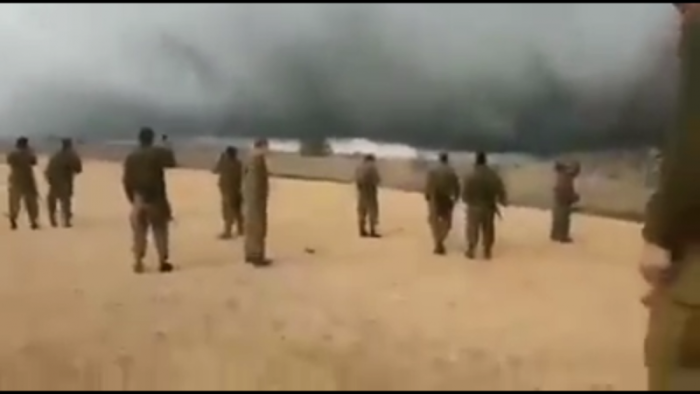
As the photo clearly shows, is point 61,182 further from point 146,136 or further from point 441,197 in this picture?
point 441,197

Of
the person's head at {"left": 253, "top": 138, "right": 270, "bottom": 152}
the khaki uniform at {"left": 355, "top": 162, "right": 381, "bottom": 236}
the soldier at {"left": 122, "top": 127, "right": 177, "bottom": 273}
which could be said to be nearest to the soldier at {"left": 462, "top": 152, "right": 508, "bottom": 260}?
the khaki uniform at {"left": 355, "top": 162, "right": 381, "bottom": 236}

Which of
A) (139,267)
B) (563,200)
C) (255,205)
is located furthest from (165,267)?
(563,200)

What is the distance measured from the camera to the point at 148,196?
1.28 m

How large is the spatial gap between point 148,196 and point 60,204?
0.40 ft

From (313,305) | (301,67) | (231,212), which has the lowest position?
(313,305)

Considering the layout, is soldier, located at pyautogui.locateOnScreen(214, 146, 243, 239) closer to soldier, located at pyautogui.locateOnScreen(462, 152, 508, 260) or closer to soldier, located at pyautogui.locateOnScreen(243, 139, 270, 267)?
soldier, located at pyautogui.locateOnScreen(243, 139, 270, 267)

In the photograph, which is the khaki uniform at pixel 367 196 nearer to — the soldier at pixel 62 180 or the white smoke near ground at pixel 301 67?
the white smoke near ground at pixel 301 67

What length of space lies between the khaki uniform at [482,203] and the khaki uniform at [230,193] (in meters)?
0.28

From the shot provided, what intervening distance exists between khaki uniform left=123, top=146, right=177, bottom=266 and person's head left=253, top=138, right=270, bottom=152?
0.33ft

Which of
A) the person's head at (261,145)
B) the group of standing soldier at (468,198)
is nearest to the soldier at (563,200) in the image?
the group of standing soldier at (468,198)

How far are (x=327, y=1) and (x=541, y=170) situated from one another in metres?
0.34

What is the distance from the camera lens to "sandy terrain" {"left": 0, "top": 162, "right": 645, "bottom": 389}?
4.09ft

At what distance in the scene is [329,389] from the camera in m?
1.22

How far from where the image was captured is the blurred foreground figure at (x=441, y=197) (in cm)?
128
